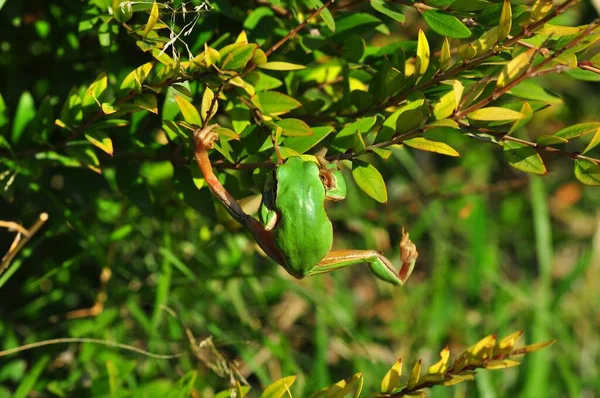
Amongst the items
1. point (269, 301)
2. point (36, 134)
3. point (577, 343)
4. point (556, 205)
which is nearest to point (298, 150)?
point (36, 134)

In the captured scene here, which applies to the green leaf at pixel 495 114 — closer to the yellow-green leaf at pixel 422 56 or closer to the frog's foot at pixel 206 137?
the yellow-green leaf at pixel 422 56

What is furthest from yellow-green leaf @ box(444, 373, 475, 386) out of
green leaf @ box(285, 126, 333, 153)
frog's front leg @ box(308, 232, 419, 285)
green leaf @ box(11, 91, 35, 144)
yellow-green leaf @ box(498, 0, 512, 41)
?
green leaf @ box(11, 91, 35, 144)

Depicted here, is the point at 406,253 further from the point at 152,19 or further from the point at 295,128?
the point at 152,19

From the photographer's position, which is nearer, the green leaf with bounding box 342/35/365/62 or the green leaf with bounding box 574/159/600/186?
the green leaf with bounding box 574/159/600/186

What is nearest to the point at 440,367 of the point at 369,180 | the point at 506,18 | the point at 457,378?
the point at 457,378

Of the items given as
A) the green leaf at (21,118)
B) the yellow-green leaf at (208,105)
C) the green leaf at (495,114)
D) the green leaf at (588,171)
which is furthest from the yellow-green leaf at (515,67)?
the green leaf at (21,118)

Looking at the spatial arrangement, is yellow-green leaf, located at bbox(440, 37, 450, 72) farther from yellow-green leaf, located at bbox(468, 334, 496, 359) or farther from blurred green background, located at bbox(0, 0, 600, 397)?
yellow-green leaf, located at bbox(468, 334, 496, 359)
